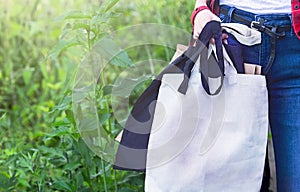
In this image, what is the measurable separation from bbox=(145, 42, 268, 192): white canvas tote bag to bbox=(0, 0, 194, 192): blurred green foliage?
41 cm

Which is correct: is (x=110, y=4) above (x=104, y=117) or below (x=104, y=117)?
above

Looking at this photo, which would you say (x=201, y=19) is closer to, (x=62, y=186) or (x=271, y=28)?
(x=271, y=28)

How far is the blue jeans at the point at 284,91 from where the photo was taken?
1.99 m

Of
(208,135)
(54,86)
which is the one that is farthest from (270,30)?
(54,86)

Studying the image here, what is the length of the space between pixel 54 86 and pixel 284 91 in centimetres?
208

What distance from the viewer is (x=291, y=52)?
78.5 inches

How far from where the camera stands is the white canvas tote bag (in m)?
1.97

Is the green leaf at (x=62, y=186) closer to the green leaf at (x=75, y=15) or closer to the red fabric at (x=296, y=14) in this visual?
the green leaf at (x=75, y=15)

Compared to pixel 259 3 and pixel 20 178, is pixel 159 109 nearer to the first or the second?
pixel 259 3

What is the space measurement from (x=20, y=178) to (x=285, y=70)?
1.17 meters

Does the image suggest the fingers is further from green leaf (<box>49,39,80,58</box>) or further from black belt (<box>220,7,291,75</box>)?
green leaf (<box>49,39,80,58</box>)

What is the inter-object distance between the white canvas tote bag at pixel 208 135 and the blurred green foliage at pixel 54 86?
1.36 feet

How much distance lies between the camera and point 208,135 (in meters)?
1.99

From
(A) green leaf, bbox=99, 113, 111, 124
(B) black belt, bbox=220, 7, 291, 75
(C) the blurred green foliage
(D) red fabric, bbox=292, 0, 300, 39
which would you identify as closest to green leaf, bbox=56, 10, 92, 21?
(C) the blurred green foliage
